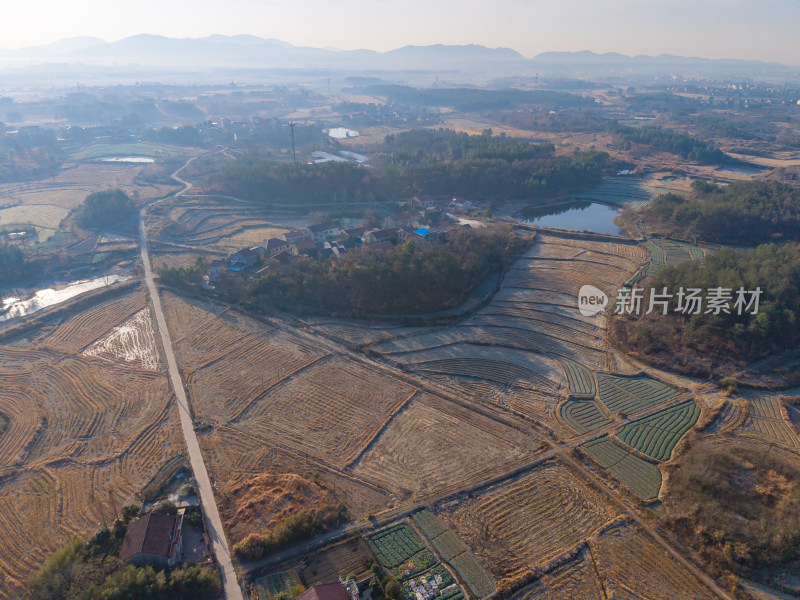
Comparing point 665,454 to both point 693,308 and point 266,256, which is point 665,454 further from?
point 266,256

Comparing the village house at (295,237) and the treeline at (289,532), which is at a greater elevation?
the village house at (295,237)

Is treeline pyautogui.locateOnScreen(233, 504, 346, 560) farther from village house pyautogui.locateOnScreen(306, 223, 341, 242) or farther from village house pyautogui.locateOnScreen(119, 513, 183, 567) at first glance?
village house pyautogui.locateOnScreen(306, 223, 341, 242)

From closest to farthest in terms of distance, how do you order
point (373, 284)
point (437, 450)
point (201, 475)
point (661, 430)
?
point (201, 475)
point (437, 450)
point (661, 430)
point (373, 284)

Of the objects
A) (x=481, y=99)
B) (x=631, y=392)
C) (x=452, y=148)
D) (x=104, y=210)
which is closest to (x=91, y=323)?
(x=104, y=210)

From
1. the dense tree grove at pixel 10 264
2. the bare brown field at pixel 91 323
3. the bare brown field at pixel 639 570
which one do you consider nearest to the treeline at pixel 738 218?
the bare brown field at pixel 639 570

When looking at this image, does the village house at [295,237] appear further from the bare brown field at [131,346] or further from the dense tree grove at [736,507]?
the dense tree grove at [736,507]

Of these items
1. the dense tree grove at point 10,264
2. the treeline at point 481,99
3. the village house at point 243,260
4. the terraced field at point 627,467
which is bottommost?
the terraced field at point 627,467

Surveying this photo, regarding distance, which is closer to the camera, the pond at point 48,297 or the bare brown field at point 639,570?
the bare brown field at point 639,570

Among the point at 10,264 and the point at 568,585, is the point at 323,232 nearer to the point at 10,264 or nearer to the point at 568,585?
the point at 10,264
